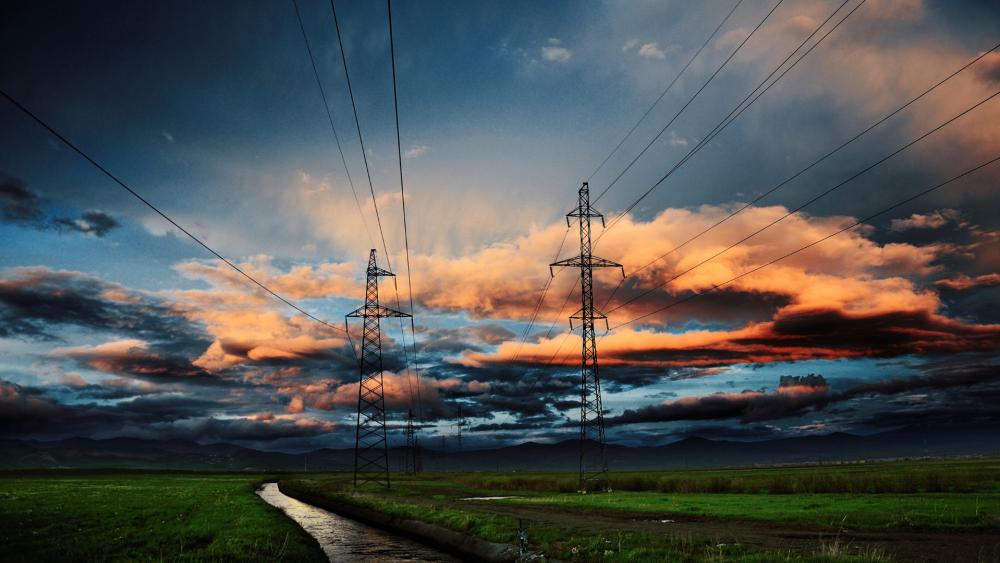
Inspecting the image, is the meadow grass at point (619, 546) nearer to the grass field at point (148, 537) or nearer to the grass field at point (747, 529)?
the grass field at point (747, 529)

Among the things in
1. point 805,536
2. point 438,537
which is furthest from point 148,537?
point 805,536

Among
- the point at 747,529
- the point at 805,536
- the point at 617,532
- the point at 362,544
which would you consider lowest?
the point at 362,544

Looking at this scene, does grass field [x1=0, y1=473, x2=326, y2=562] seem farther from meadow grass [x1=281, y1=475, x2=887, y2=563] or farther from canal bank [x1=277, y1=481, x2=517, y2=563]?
meadow grass [x1=281, y1=475, x2=887, y2=563]

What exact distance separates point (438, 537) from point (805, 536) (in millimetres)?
22435

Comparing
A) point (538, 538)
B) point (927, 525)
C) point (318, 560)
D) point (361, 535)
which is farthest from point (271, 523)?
point (927, 525)

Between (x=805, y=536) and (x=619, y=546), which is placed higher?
(x=619, y=546)

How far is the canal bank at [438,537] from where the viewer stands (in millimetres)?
31531

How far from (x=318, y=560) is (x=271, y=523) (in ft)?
55.4

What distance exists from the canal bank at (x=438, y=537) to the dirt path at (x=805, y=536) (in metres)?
6.01

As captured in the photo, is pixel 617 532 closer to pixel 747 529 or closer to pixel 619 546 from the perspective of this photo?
pixel 619 546

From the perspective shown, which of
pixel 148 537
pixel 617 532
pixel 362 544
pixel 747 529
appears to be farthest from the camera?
pixel 362 544

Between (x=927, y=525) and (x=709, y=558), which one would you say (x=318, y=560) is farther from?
(x=927, y=525)

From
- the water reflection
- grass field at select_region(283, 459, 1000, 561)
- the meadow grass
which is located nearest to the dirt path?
grass field at select_region(283, 459, 1000, 561)

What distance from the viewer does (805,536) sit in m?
30.7
